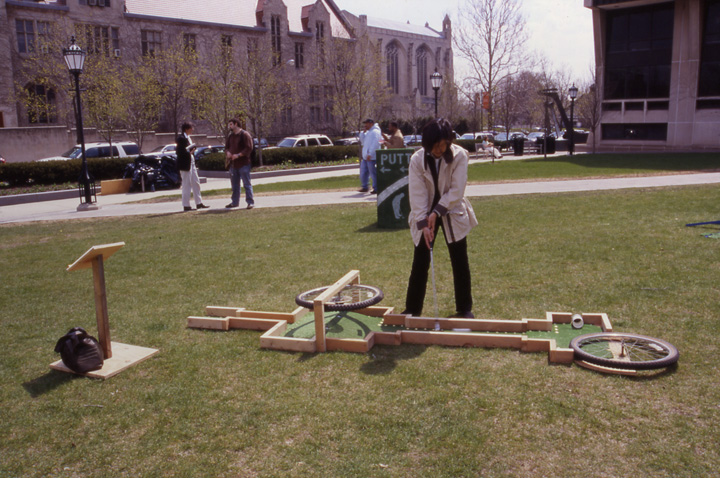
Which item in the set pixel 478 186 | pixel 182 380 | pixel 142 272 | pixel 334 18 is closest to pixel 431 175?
pixel 182 380

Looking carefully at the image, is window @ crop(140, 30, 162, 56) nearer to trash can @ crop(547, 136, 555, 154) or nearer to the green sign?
trash can @ crop(547, 136, 555, 154)

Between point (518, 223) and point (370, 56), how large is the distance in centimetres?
4414

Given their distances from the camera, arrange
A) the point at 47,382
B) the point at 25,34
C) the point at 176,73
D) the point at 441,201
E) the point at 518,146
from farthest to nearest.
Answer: the point at 176,73
the point at 25,34
the point at 518,146
the point at 441,201
the point at 47,382

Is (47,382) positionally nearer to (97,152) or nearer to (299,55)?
(97,152)

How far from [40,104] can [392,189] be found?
3669 cm

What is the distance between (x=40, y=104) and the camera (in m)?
39.2

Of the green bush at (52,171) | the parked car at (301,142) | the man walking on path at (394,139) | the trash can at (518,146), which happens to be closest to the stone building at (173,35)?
the parked car at (301,142)

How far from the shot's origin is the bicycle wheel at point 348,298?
5105mm

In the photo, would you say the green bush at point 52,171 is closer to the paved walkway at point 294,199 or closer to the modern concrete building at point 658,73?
the paved walkway at point 294,199

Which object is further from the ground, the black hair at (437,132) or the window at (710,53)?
the window at (710,53)

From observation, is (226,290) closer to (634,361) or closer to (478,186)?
(634,361)

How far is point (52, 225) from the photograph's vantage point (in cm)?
1307

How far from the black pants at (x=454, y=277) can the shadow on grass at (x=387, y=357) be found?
0.72 meters

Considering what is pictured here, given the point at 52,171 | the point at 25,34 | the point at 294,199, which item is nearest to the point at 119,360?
the point at 294,199
